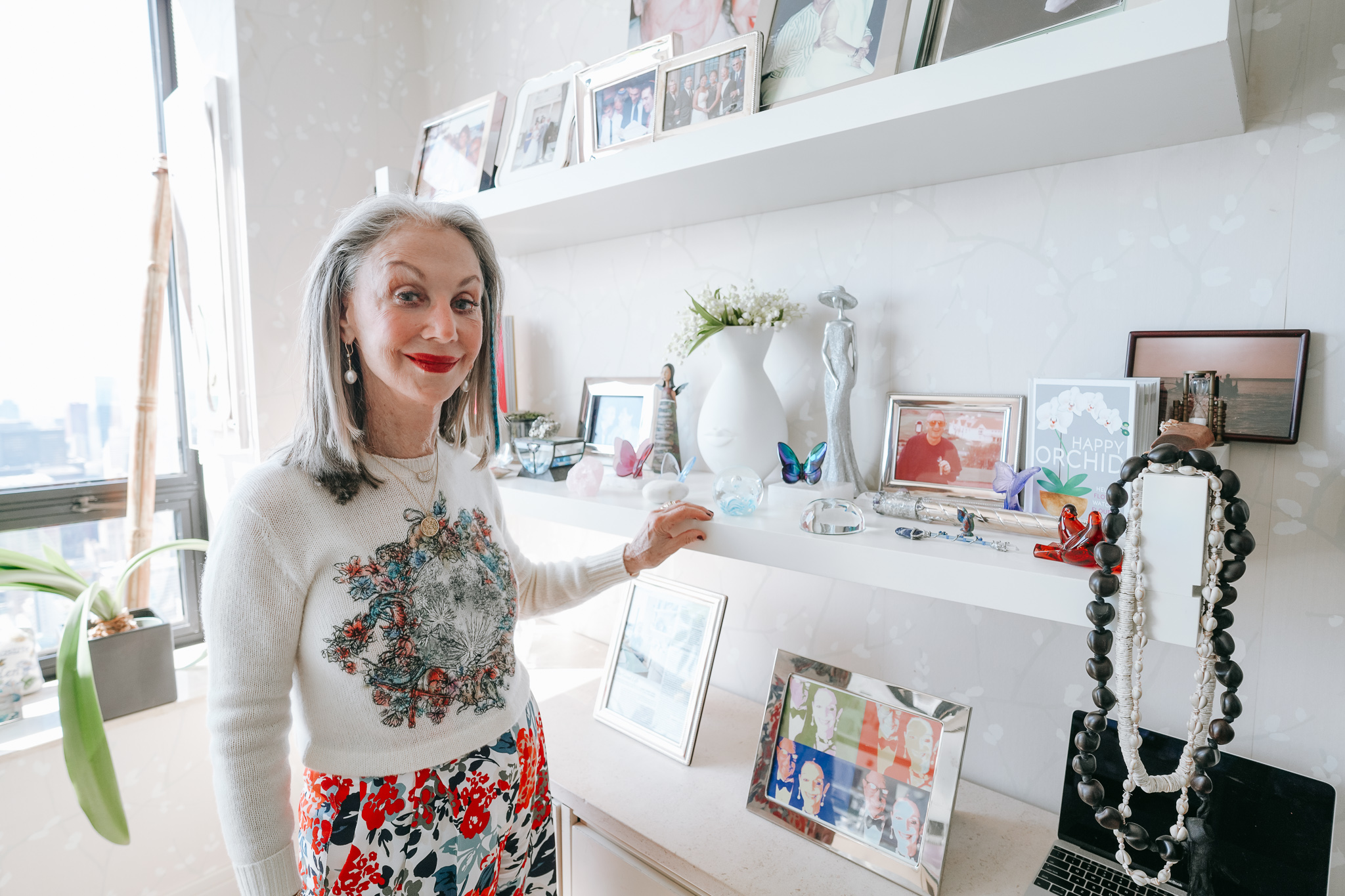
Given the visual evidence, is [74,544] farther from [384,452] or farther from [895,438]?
[895,438]

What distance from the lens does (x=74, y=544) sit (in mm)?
1833

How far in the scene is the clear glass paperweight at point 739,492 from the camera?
102cm

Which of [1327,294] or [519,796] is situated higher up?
[1327,294]

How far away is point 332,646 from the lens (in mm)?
836

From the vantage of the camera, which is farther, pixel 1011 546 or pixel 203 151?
pixel 203 151

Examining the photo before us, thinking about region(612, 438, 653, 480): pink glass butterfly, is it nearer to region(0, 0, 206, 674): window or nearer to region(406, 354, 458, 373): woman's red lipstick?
region(406, 354, 458, 373): woman's red lipstick

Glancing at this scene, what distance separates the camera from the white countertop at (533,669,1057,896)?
3.07 ft

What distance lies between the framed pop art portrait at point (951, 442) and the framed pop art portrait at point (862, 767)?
31 cm

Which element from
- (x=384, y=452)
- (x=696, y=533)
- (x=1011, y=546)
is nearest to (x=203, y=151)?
(x=384, y=452)

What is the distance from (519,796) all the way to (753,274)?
95cm

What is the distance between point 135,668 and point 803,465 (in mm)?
1649

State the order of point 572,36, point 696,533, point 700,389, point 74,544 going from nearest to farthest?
1. point 696,533
2. point 700,389
3. point 572,36
4. point 74,544

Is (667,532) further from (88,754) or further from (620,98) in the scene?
(88,754)

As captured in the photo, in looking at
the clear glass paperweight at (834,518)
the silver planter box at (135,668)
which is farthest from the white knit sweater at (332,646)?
the silver planter box at (135,668)
